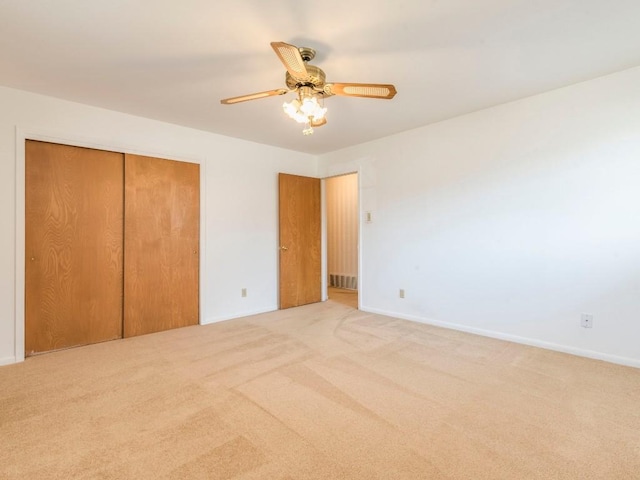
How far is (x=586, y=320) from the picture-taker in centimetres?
275

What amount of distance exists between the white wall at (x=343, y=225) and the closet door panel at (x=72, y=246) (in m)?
3.98

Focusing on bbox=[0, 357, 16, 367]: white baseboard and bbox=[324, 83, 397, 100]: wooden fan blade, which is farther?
bbox=[0, 357, 16, 367]: white baseboard

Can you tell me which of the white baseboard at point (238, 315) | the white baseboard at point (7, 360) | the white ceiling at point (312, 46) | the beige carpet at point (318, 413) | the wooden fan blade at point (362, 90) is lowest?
the beige carpet at point (318, 413)

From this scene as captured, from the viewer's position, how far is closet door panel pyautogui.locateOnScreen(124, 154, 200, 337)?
341 centimetres

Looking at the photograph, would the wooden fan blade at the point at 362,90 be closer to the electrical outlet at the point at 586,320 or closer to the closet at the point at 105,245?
the closet at the point at 105,245

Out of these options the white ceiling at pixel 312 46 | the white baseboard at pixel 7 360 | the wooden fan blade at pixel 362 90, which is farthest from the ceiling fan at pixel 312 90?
the white baseboard at pixel 7 360

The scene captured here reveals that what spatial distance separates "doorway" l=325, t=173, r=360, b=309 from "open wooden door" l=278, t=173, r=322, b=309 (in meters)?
1.29

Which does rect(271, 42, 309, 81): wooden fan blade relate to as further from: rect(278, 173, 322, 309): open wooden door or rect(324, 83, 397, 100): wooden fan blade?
rect(278, 173, 322, 309): open wooden door

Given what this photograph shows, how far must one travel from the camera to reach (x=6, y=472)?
4.78ft

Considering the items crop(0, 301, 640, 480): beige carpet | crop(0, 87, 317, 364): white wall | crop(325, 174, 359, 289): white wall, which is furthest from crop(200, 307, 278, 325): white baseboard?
crop(325, 174, 359, 289): white wall

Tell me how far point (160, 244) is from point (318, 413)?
2688mm

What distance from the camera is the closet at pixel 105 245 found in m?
2.90

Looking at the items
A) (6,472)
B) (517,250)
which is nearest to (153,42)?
(6,472)

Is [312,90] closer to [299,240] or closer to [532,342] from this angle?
[299,240]
